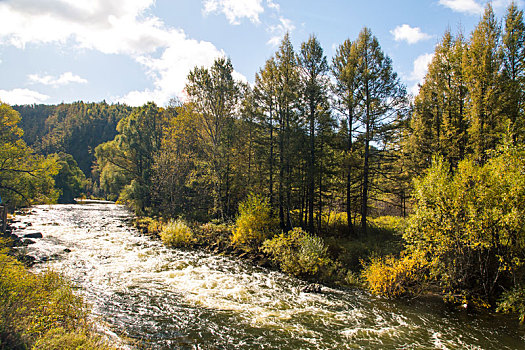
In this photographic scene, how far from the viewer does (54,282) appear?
963 cm

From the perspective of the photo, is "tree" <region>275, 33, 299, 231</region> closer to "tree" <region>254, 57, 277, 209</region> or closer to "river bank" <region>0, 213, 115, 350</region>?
"tree" <region>254, 57, 277, 209</region>

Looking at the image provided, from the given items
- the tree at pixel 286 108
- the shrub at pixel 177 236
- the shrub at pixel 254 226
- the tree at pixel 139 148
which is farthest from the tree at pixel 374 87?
the tree at pixel 139 148

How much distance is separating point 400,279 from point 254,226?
35.1 ft

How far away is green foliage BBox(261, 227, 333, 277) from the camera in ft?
52.8

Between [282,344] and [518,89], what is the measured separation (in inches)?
837

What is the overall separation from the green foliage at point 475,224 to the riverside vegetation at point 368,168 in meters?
0.06

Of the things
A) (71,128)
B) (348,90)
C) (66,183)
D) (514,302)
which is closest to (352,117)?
(348,90)

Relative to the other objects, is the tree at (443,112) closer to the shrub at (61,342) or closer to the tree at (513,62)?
the tree at (513,62)

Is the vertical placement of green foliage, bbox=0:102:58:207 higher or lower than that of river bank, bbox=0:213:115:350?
higher

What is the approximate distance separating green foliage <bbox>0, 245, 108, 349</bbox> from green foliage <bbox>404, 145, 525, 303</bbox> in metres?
13.6

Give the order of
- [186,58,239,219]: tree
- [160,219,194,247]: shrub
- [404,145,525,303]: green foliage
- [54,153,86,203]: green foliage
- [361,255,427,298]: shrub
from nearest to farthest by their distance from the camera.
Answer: [404,145,525,303]: green foliage < [361,255,427,298]: shrub < [160,219,194,247]: shrub < [186,58,239,219]: tree < [54,153,86,203]: green foliage

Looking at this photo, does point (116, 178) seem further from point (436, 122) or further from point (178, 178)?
point (436, 122)

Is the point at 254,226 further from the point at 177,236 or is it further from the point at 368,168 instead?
the point at 368,168

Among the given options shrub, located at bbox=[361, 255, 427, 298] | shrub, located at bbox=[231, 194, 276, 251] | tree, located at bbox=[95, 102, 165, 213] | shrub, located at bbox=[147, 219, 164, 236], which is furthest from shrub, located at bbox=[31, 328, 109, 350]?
tree, located at bbox=[95, 102, 165, 213]
